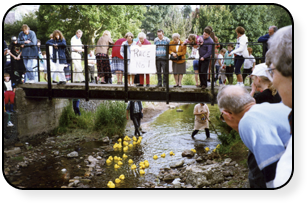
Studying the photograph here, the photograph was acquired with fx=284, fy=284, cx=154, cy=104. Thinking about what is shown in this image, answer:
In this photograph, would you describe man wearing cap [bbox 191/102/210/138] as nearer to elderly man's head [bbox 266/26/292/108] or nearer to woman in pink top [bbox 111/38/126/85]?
woman in pink top [bbox 111/38/126/85]

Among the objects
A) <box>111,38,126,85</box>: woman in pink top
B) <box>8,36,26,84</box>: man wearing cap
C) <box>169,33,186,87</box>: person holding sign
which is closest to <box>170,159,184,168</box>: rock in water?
<box>169,33,186,87</box>: person holding sign

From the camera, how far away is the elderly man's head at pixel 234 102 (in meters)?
1.76

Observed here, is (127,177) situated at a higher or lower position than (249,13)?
lower

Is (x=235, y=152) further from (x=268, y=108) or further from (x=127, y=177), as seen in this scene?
(x=268, y=108)

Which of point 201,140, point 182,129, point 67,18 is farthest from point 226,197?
point 67,18

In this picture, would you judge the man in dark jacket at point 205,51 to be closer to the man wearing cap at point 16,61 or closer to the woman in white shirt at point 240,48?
the woman in white shirt at point 240,48

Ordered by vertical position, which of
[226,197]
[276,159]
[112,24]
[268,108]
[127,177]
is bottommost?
[127,177]

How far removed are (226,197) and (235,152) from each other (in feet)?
17.8

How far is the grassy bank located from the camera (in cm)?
1062

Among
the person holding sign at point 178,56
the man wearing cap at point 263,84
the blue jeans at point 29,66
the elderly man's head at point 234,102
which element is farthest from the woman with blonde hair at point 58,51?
the elderly man's head at point 234,102

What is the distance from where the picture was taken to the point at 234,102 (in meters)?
1.77

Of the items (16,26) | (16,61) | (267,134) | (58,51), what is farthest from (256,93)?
(16,26)

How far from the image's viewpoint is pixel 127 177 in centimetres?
688

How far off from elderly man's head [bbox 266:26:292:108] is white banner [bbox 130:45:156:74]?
20.8ft
